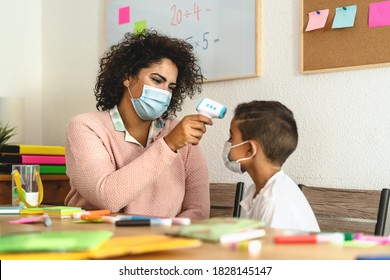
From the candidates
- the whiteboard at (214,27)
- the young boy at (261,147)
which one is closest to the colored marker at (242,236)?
the young boy at (261,147)

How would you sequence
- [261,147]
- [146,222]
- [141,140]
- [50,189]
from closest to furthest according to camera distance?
[146,222], [261,147], [141,140], [50,189]

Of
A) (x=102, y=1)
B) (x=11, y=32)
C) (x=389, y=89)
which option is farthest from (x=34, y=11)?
(x=389, y=89)

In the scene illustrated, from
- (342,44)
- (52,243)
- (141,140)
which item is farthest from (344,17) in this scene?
(52,243)

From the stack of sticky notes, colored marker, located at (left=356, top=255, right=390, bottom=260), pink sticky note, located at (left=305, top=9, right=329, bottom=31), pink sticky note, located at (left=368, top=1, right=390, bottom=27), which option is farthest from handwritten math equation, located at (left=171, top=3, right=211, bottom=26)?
colored marker, located at (left=356, top=255, right=390, bottom=260)

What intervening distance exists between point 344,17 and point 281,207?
2.81 ft

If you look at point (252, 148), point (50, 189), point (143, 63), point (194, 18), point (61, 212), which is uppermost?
point (194, 18)

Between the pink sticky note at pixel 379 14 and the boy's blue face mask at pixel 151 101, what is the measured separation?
0.70 meters

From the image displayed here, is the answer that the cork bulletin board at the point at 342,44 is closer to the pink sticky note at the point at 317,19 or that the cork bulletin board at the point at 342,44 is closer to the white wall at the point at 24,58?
the pink sticky note at the point at 317,19

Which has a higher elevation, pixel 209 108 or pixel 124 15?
pixel 124 15

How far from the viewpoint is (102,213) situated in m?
1.24

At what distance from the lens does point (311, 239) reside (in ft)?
2.55

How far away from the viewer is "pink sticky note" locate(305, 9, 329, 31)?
1.83 meters

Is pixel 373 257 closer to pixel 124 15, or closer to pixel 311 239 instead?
pixel 311 239

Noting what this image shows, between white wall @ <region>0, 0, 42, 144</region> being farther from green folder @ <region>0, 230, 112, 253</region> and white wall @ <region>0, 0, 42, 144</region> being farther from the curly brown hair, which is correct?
green folder @ <region>0, 230, 112, 253</region>
